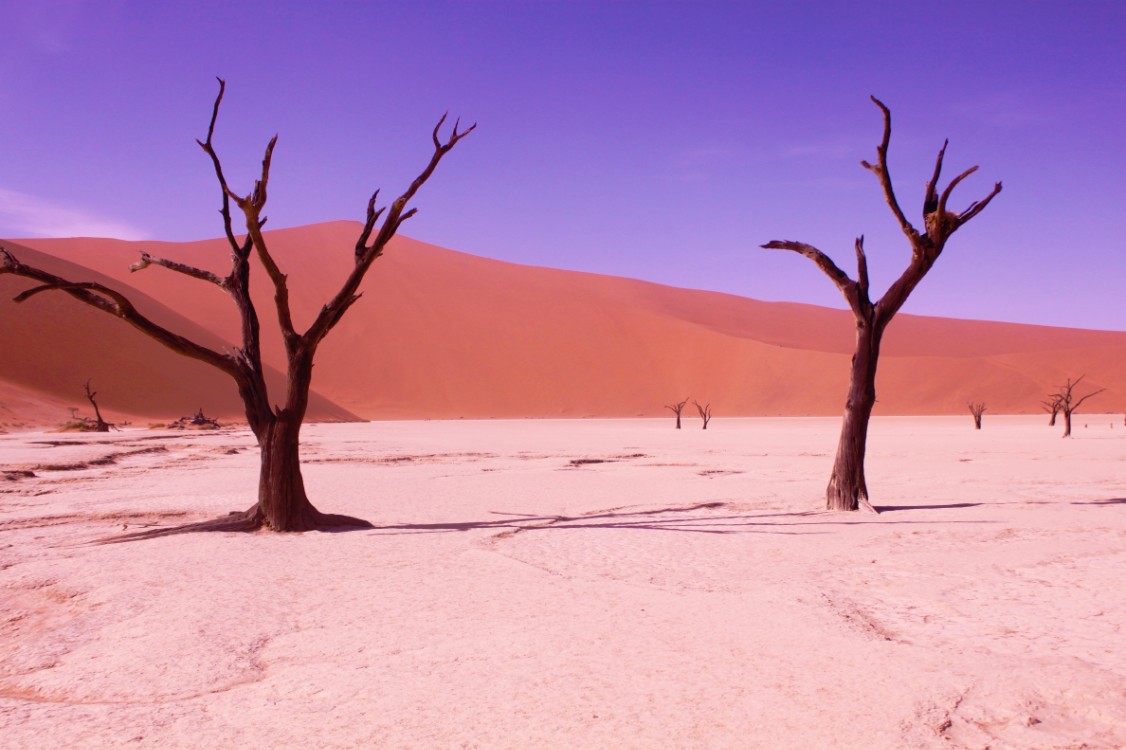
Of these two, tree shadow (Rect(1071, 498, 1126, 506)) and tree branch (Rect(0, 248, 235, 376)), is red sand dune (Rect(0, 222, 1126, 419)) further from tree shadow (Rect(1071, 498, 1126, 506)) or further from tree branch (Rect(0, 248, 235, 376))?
tree shadow (Rect(1071, 498, 1126, 506))

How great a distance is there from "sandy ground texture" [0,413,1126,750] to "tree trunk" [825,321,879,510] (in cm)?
59

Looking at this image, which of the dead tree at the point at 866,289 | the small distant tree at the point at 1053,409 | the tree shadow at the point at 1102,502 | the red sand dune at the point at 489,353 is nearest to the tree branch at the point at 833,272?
the dead tree at the point at 866,289

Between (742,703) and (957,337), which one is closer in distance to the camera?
(742,703)

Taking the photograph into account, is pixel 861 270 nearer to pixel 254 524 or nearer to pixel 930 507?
pixel 930 507

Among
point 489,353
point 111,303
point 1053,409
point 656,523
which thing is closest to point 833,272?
point 656,523

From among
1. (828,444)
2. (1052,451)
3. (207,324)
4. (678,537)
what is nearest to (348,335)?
(207,324)

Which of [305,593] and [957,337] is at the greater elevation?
[957,337]

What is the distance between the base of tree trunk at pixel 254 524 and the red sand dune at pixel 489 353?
4166cm

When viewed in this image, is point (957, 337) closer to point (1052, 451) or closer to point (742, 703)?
point (1052, 451)

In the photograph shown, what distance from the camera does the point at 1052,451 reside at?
21844 millimetres

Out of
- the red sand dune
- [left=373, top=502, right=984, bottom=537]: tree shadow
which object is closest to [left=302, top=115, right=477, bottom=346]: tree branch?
[left=373, top=502, right=984, bottom=537]: tree shadow

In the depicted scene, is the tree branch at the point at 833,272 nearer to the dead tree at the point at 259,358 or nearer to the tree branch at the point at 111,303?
the dead tree at the point at 259,358

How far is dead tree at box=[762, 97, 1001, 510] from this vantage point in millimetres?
10016

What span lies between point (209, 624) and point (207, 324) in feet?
241
